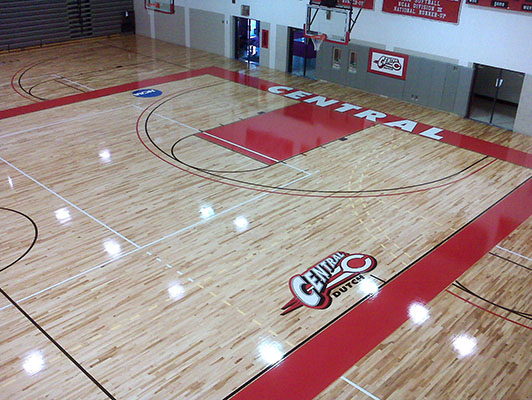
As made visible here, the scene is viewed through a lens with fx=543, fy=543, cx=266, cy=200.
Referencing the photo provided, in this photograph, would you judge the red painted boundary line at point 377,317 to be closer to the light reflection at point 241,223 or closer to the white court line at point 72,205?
the light reflection at point 241,223

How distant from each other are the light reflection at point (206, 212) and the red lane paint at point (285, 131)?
3009 millimetres

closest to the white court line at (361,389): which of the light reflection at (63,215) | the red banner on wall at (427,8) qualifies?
the light reflection at (63,215)

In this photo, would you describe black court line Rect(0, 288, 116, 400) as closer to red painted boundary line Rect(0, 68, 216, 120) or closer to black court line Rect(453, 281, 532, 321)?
black court line Rect(453, 281, 532, 321)

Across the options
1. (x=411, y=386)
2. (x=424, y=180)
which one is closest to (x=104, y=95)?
(x=424, y=180)

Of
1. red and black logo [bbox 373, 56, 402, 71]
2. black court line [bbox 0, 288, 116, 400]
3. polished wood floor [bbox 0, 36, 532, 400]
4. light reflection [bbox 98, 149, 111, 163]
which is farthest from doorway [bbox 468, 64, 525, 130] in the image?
black court line [bbox 0, 288, 116, 400]

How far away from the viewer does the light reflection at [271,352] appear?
26.9ft

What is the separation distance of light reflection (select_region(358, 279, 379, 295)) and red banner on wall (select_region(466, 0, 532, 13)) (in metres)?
11.2

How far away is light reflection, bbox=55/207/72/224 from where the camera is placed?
1184cm

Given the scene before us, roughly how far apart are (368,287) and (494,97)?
1194 centimetres

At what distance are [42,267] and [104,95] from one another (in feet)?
35.9

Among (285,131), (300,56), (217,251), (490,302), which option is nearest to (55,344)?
(217,251)

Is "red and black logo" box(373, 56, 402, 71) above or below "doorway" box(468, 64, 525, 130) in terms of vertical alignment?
above

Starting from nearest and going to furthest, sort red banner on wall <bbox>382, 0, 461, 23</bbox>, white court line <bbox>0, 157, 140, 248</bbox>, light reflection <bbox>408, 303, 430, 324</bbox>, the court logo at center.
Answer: light reflection <bbox>408, 303, 430, 324</bbox>
the court logo at center
white court line <bbox>0, 157, 140, 248</bbox>
red banner on wall <bbox>382, 0, 461, 23</bbox>

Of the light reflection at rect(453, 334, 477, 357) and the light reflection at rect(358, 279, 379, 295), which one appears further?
the light reflection at rect(358, 279, 379, 295)
